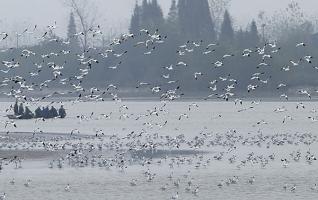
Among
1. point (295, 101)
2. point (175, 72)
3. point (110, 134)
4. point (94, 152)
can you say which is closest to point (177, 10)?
point (175, 72)

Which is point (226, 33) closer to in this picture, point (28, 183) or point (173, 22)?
A: point (173, 22)

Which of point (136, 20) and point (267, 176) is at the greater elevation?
point (136, 20)

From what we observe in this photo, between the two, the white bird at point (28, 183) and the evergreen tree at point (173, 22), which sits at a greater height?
the evergreen tree at point (173, 22)

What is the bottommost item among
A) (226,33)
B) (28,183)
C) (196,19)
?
(28,183)

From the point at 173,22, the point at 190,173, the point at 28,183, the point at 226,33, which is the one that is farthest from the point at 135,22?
the point at 28,183

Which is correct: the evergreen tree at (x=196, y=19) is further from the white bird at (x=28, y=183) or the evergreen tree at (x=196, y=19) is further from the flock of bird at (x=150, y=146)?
the white bird at (x=28, y=183)

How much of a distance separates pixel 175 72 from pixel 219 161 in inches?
4232

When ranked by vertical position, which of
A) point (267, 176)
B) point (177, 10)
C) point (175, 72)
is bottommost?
point (267, 176)

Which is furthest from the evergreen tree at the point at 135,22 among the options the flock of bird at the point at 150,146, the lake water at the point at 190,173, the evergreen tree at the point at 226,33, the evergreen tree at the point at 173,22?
the lake water at the point at 190,173

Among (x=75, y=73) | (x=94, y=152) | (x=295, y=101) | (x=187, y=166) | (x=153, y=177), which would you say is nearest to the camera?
(x=153, y=177)

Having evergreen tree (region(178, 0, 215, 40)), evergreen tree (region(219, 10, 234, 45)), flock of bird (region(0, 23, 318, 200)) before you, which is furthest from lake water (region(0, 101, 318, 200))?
evergreen tree (region(178, 0, 215, 40))

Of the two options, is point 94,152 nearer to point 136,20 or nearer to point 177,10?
point 136,20

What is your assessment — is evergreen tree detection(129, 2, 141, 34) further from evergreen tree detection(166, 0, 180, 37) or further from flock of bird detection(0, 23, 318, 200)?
flock of bird detection(0, 23, 318, 200)

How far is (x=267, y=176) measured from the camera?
177 ft
